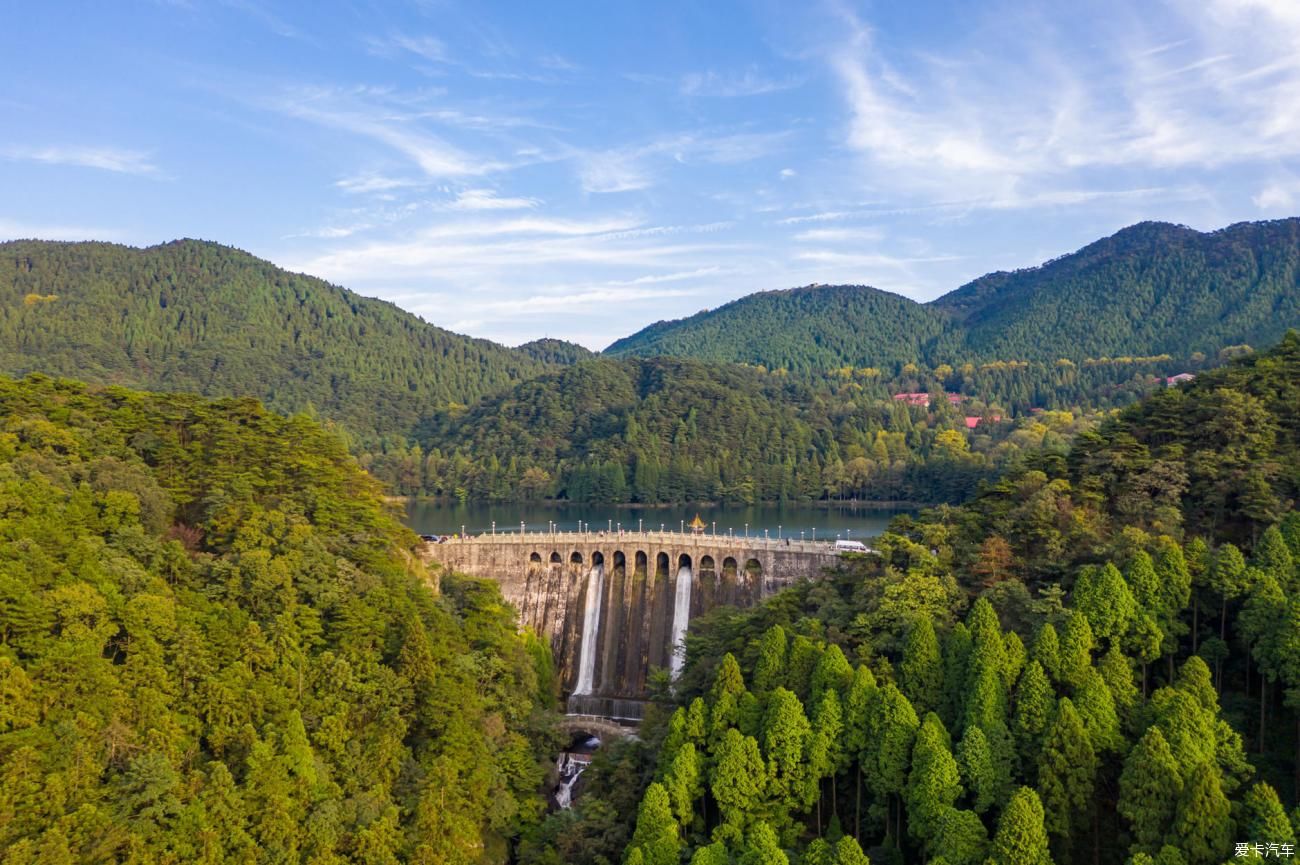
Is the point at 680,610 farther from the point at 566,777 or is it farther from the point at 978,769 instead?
the point at 978,769

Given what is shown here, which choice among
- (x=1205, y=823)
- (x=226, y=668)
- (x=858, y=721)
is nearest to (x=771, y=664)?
(x=858, y=721)

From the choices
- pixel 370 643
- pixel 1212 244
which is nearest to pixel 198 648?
pixel 370 643

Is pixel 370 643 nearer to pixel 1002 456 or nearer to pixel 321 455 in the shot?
pixel 321 455

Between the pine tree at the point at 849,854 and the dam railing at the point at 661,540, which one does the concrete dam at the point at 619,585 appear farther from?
the pine tree at the point at 849,854

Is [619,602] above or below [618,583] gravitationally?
below

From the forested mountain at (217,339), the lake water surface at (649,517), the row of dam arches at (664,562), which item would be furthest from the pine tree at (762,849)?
the forested mountain at (217,339)

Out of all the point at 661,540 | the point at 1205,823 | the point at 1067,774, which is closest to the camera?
the point at 1205,823
